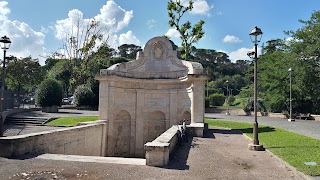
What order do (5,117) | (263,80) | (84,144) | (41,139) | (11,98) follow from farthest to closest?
(263,80) < (11,98) < (5,117) < (84,144) < (41,139)

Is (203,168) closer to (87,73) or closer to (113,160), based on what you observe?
(113,160)

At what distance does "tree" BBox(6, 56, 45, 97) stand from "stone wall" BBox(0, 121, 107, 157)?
31021mm

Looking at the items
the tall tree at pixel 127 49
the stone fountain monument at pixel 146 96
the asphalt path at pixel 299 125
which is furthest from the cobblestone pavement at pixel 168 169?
the tall tree at pixel 127 49

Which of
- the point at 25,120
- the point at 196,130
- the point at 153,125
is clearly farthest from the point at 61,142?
the point at 25,120

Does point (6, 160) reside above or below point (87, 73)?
below

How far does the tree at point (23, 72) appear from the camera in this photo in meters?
41.7

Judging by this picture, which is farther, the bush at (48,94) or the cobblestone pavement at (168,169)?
the bush at (48,94)

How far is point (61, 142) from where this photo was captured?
10.8m

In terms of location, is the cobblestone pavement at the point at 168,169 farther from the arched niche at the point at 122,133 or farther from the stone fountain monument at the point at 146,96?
the arched niche at the point at 122,133

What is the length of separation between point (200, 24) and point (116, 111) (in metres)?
19.0

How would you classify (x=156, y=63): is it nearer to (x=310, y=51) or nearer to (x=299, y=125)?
(x=299, y=125)

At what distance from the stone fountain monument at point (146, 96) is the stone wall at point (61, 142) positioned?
8.11ft

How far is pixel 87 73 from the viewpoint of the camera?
4478 centimetres

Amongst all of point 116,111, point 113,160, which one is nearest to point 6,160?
point 113,160
